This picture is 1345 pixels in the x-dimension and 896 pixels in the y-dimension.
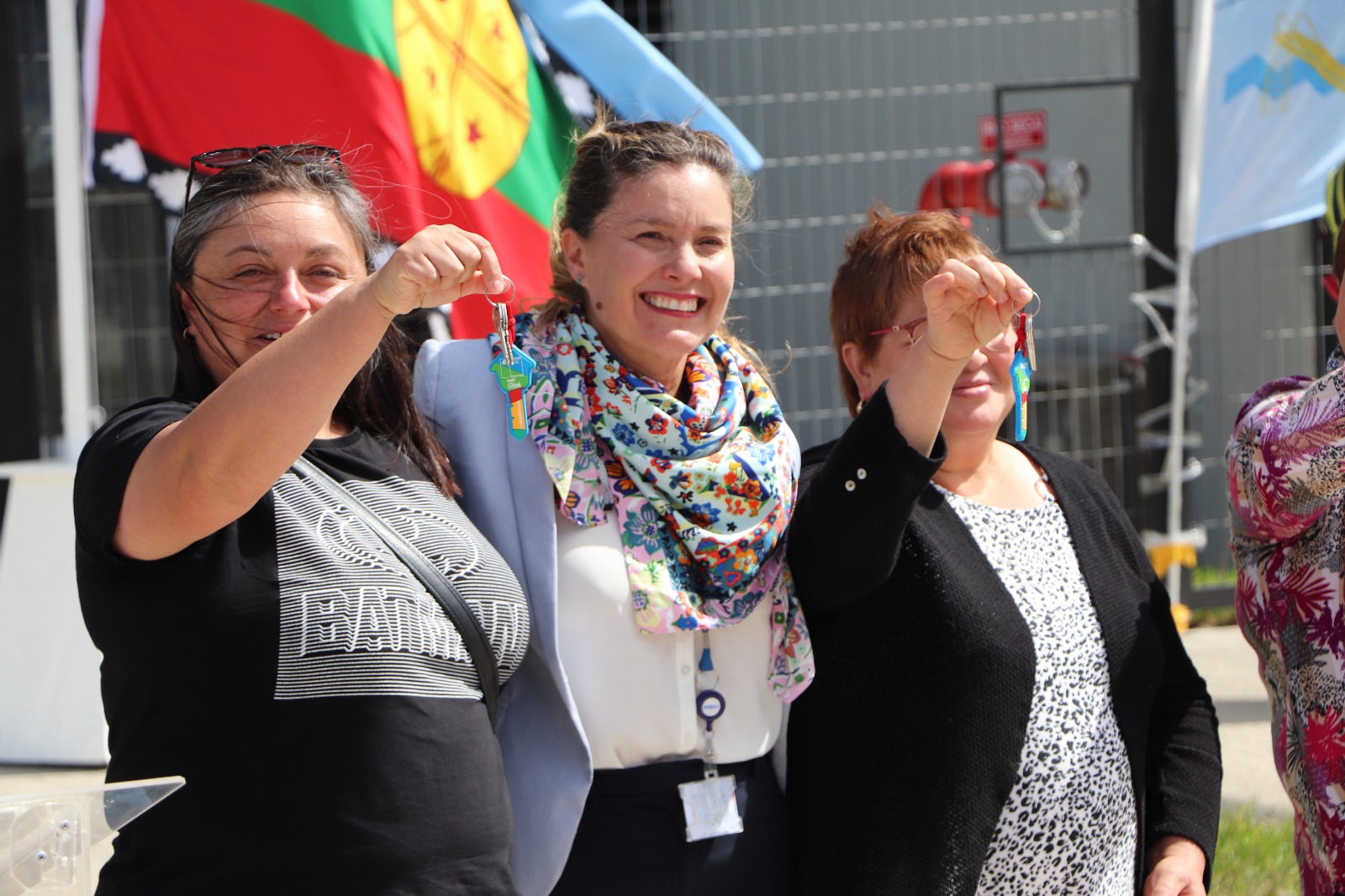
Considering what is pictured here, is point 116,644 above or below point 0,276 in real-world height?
below

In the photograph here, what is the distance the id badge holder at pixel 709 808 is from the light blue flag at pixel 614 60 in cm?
221

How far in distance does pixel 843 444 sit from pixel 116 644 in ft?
3.38

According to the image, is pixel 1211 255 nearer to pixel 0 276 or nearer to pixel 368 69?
pixel 368 69

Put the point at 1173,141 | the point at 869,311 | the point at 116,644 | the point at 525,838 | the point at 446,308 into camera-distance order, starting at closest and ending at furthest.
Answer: the point at 116,644
the point at 525,838
the point at 869,311
the point at 446,308
the point at 1173,141

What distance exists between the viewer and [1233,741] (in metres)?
4.82

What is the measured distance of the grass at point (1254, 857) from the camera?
3.59 meters

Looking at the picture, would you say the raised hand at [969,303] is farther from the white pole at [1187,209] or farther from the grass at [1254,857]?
the white pole at [1187,209]

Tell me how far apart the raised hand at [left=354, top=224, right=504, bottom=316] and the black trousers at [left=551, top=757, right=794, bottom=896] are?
0.78 metres

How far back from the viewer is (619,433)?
2.17 meters

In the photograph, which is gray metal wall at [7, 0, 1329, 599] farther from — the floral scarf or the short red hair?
the floral scarf

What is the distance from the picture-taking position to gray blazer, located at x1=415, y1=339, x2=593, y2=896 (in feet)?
6.53

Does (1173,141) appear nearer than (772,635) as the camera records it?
No

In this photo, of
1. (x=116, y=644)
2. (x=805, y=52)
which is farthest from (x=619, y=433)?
(x=805, y=52)

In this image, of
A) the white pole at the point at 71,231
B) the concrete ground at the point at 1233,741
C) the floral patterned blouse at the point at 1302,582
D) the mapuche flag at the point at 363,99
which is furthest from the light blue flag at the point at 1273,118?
the white pole at the point at 71,231
